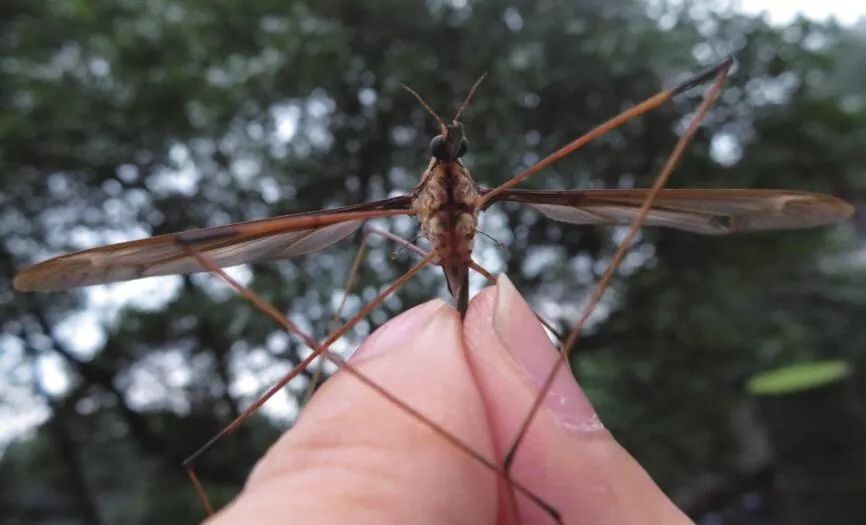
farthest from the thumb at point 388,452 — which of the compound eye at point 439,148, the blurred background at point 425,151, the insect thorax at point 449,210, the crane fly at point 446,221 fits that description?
the blurred background at point 425,151

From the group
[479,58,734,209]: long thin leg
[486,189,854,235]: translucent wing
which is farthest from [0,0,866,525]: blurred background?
[479,58,734,209]: long thin leg

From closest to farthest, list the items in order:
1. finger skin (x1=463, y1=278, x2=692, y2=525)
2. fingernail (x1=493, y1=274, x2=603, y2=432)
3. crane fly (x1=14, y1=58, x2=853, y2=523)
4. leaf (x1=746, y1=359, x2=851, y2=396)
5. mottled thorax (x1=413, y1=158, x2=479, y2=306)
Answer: finger skin (x1=463, y1=278, x2=692, y2=525), fingernail (x1=493, y1=274, x2=603, y2=432), crane fly (x1=14, y1=58, x2=853, y2=523), mottled thorax (x1=413, y1=158, x2=479, y2=306), leaf (x1=746, y1=359, x2=851, y2=396)

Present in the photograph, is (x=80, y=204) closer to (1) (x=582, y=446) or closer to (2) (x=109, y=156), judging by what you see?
(2) (x=109, y=156)

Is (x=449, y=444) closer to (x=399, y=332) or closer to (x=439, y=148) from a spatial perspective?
(x=399, y=332)

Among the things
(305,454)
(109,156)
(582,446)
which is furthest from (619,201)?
(109,156)

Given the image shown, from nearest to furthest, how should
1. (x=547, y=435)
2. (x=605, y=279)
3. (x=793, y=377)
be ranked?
(x=605, y=279) < (x=547, y=435) < (x=793, y=377)

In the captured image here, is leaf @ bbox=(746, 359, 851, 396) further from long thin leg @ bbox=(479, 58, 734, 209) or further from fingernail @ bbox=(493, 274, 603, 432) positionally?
long thin leg @ bbox=(479, 58, 734, 209)

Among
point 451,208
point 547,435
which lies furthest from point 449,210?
point 547,435
